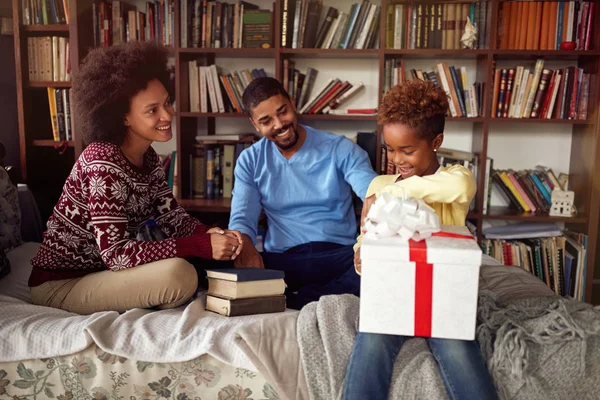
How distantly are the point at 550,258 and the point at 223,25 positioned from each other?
1.99m

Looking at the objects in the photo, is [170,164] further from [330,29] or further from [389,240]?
[389,240]

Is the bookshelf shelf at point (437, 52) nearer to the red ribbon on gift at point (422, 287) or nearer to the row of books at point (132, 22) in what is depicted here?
the row of books at point (132, 22)

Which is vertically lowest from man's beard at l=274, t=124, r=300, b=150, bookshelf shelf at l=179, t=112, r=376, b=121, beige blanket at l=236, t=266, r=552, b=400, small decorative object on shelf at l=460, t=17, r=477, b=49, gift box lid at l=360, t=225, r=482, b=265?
beige blanket at l=236, t=266, r=552, b=400

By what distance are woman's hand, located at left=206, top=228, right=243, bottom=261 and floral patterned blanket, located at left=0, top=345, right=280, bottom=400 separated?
1.37 ft

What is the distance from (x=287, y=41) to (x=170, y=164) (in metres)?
0.90

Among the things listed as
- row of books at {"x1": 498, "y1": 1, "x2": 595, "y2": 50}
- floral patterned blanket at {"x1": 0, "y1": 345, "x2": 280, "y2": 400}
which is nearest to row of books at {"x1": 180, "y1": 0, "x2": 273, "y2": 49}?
row of books at {"x1": 498, "y1": 1, "x2": 595, "y2": 50}

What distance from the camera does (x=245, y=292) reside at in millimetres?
1707

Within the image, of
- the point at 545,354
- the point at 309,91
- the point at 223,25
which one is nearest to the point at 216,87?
the point at 223,25

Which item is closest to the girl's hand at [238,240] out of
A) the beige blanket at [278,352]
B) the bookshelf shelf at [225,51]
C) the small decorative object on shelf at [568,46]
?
the beige blanket at [278,352]

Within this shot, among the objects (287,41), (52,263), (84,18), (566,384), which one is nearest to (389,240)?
(566,384)

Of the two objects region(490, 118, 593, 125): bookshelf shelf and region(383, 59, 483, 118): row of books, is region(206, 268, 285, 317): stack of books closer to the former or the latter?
region(383, 59, 483, 118): row of books

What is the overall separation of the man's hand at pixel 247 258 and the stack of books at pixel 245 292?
0.24m

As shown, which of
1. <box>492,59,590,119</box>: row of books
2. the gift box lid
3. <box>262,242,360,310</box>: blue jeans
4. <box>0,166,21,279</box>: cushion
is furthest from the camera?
<box>492,59,590,119</box>: row of books

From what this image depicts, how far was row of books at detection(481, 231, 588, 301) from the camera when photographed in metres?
2.95
